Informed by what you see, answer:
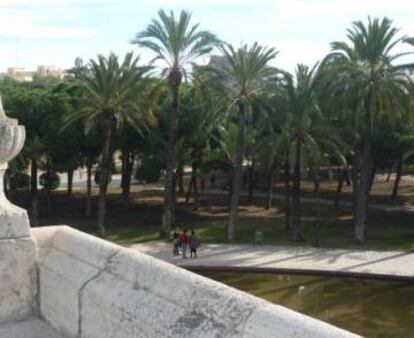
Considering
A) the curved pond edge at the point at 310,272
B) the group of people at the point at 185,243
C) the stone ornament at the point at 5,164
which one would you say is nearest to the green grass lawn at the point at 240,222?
the group of people at the point at 185,243

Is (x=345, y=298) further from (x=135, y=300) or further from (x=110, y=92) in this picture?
(x=135, y=300)

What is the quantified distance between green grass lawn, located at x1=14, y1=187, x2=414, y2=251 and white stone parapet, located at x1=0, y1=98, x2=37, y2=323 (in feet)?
79.6

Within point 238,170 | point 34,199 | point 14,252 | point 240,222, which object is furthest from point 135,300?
point 240,222

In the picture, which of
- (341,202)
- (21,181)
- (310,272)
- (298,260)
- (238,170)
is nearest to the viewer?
(310,272)

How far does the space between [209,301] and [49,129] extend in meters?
31.3

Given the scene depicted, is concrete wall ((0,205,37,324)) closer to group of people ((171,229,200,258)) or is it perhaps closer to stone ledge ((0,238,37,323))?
stone ledge ((0,238,37,323))

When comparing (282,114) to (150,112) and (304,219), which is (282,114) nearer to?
(150,112)

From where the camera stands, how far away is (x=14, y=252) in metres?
4.89

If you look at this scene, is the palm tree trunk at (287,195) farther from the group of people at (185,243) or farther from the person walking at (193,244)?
the person walking at (193,244)

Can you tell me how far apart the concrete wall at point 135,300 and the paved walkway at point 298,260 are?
1834 centimetres

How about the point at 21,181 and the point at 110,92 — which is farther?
the point at 21,181

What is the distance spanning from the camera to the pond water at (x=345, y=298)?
17.3 metres

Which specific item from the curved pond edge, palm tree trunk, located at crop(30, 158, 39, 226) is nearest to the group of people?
the curved pond edge

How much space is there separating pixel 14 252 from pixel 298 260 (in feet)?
67.5
